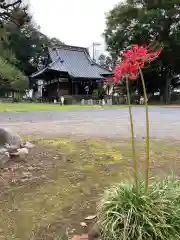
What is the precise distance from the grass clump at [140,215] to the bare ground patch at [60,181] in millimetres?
452

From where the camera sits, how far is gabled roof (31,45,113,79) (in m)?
29.6

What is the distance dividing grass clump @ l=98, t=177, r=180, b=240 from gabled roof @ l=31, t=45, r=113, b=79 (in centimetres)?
Answer: 2697

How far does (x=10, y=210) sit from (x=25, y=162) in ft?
4.47

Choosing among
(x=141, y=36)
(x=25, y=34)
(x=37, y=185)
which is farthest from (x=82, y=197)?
(x=25, y=34)

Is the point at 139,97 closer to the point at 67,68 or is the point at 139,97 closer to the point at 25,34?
the point at 67,68

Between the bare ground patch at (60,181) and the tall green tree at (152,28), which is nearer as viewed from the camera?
the bare ground patch at (60,181)

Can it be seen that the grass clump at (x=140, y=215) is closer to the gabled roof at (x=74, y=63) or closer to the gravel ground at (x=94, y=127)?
the gravel ground at (x=94, y=127)

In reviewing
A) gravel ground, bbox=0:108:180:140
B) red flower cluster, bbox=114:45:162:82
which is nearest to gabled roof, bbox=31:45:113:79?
gravel ground, bbox=0:108:180:140

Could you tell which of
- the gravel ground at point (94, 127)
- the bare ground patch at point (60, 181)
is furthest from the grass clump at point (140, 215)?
the gravel ground at point (94, 127)

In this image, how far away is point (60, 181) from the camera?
3.17 m

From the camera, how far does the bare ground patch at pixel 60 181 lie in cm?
229

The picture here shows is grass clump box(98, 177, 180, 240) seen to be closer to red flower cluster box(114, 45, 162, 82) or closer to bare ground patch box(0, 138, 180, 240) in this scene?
bare ground patch box(0, 138, 180, 240)

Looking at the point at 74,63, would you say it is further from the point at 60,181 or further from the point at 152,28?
the point at 60,181

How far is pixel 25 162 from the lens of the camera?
12.6 feet
